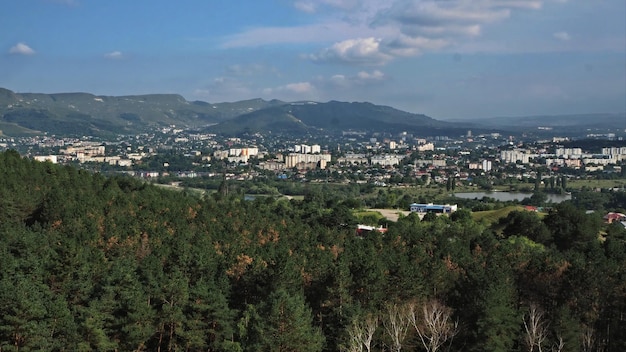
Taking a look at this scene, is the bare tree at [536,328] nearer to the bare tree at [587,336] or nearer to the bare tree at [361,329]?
the bare tree at [587,336]

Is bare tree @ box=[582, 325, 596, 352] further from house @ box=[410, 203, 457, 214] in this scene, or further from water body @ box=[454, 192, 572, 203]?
water body @ box=[454, 192, 572, 203]

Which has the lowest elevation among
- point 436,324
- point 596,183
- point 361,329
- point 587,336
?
point 596,183

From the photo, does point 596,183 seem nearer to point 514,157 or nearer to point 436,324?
point 514,157

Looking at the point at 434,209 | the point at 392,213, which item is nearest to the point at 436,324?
the point at 392,213

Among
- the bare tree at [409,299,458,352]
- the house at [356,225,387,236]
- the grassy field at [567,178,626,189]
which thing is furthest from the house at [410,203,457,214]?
the bare tree at [409,299,458,352]

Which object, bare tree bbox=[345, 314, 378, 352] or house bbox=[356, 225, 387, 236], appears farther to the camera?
house bbox=[356, 225, 387, 236]

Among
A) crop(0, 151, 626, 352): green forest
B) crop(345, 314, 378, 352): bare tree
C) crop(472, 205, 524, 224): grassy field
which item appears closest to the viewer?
crop(0, 151, 626, 352): green forest

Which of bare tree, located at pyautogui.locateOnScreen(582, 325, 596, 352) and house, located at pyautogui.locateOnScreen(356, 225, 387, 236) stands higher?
bare tree, located at pyautogui.locateOnScreen(582, 325, 596, 352)
